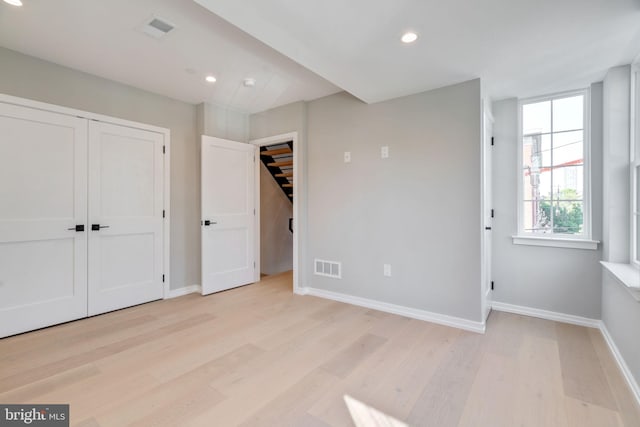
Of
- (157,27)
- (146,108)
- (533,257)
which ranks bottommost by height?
(533,257)

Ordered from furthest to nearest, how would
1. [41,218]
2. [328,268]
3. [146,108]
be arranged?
[328,268] → [146,108] → [41,218]

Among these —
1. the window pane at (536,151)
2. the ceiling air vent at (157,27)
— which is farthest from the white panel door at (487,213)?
the ceiling air vent at (157,27)

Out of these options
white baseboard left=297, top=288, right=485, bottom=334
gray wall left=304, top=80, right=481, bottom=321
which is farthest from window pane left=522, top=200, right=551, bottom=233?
white baseboard left=297, top=288, right=485, bottom=334

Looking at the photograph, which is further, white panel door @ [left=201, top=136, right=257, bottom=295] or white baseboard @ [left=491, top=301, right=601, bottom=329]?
white panel door @ [left=201, top=136, right=257, bottom=295]

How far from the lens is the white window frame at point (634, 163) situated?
2.29 metres

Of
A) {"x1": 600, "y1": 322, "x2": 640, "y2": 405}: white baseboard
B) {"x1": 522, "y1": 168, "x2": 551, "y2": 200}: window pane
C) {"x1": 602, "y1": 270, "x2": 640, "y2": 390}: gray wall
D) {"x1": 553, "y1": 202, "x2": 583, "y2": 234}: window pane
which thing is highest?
{"x1": 522, "y1": 168, "x2": 551, "y2": 200}: window pane

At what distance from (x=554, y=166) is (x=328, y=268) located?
8.91 ft

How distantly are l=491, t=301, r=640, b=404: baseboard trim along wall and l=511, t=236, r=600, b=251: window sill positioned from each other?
687 mm

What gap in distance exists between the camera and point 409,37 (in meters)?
2.07

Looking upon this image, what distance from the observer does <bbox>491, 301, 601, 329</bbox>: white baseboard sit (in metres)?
2.80

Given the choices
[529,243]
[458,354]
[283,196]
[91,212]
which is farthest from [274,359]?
[283,196]

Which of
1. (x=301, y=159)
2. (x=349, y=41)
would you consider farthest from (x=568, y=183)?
(x=301, y=159)

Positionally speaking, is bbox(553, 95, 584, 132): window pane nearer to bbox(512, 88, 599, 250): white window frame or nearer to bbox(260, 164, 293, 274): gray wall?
bbox(512, 88, 599, 250): white window frame

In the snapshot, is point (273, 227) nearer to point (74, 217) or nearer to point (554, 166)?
point (74, 217)
